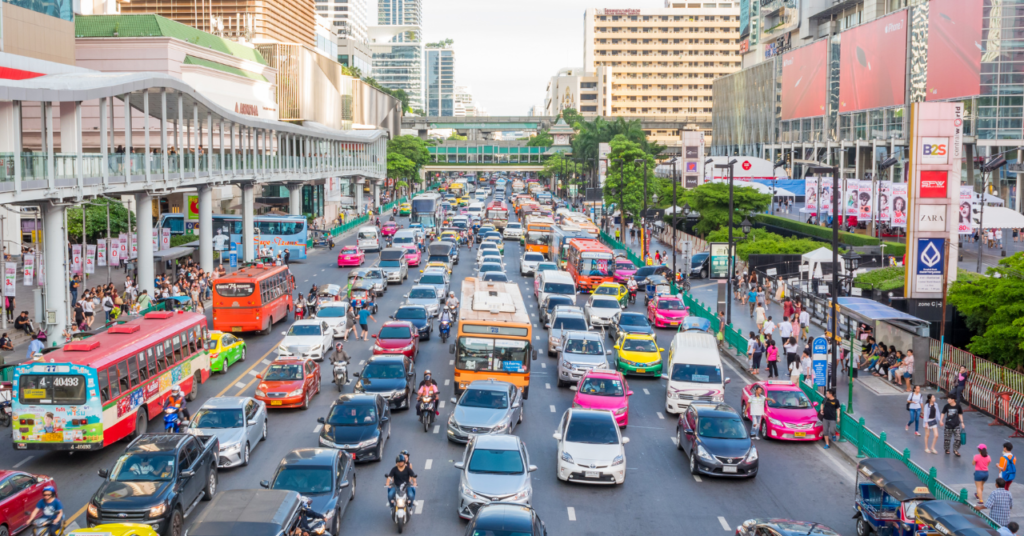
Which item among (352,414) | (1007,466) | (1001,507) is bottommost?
(1001,507)

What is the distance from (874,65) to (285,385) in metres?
81.5

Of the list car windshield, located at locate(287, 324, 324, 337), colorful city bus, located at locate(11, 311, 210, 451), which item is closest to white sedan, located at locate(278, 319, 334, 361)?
car windshield, located at locate(287, 324, 324, 337)

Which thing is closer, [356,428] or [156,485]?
[156,485]

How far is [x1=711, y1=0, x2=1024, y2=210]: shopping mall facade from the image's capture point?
72.6m

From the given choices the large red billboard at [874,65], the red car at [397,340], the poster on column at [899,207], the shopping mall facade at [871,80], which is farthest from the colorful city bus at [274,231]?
the large red billboard at [874,65]

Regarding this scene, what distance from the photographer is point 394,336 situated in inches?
1298

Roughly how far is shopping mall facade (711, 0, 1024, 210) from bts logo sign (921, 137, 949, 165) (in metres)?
43.0

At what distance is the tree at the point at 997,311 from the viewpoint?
93.0ft

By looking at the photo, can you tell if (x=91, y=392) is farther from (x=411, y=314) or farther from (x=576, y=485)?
(x=411, y=314)

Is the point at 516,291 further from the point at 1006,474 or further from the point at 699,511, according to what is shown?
the point at 1006,474

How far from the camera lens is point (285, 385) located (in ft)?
87.7

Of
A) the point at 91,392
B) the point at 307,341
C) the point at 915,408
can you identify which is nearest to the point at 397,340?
the point at 307,341

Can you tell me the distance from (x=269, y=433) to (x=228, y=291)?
13.9 meters

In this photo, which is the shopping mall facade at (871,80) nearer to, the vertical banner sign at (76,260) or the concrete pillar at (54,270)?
the vertical banner sign at (76,260)
